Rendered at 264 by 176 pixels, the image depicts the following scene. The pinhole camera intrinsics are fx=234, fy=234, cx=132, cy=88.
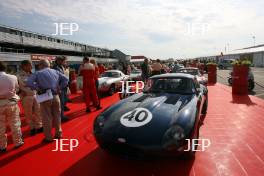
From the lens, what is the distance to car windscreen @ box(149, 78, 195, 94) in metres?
4.85

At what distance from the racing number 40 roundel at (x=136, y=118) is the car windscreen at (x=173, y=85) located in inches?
47.4

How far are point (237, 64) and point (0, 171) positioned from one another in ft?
34.4

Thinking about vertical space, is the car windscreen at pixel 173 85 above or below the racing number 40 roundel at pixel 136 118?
above

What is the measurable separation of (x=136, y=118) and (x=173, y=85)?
163 cm

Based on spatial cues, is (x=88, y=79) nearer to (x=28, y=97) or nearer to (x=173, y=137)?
(x=28, y=97)

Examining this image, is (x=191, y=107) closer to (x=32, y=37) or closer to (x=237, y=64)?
(x=237, y=64)

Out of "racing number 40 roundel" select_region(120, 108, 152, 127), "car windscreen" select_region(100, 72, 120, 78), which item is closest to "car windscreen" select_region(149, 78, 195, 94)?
"racing number 40 roundel" select_region(120, 108, 152, 127)

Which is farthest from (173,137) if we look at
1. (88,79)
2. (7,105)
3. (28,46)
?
(28,46)

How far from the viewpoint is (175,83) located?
5047 mm

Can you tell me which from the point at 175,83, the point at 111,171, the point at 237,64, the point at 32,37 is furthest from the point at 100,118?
the point at 32,37

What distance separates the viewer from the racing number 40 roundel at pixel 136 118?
358 centimetres

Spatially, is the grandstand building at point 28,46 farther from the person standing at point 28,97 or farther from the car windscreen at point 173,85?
the car windscreen at point 173,85

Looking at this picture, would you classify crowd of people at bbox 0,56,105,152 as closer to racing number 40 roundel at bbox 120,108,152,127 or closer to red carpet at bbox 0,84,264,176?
red carpet at bbox 0,84,264,176

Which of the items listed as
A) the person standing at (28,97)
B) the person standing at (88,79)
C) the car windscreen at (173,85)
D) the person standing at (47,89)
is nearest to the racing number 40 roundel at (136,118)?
the car windscreen at (173,85)
